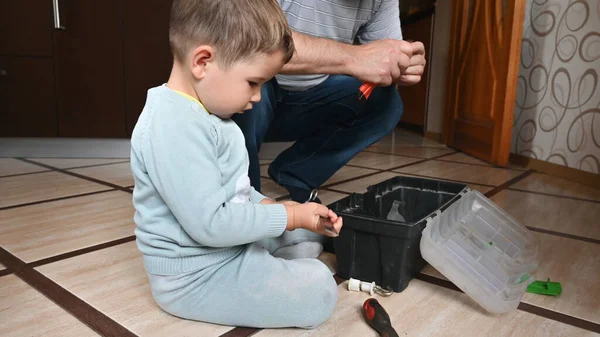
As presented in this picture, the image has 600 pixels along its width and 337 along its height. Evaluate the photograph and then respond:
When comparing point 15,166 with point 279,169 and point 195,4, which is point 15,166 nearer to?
point 279,169

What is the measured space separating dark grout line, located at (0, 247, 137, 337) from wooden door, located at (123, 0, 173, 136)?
128 centimetres

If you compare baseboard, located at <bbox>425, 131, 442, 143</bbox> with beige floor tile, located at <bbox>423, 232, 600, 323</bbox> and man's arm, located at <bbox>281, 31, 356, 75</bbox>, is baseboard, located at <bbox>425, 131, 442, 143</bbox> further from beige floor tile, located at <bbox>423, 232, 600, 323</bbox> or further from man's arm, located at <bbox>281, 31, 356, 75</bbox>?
man's arm, located at <bbox>281, 31, 356, 75</bbox>

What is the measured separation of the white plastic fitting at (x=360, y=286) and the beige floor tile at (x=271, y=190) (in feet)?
2.09

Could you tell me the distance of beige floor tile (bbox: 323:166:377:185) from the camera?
168 centimetres

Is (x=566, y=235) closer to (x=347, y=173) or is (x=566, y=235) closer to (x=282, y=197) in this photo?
(x=282, y=197)

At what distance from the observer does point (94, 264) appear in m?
0.87

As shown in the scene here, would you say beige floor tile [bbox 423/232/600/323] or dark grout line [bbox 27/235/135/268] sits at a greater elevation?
beige floor tile [bbox 423/232/600/323]

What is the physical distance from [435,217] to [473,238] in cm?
8

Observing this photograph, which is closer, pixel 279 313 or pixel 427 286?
pixel 279 313

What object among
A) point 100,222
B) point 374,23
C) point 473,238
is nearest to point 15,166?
point 100,222

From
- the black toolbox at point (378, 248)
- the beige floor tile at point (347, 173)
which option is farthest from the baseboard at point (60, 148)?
the black toolbox at point (378, 248)

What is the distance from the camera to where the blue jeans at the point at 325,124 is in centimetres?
124

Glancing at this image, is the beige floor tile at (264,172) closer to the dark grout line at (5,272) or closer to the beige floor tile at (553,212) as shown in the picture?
the beige floor tile at (553,212)

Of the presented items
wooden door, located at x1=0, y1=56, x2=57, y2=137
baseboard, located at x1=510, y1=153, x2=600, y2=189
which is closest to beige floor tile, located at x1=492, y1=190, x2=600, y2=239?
baseboard, located at x1=510, y1=153, x2=600, y2=189
